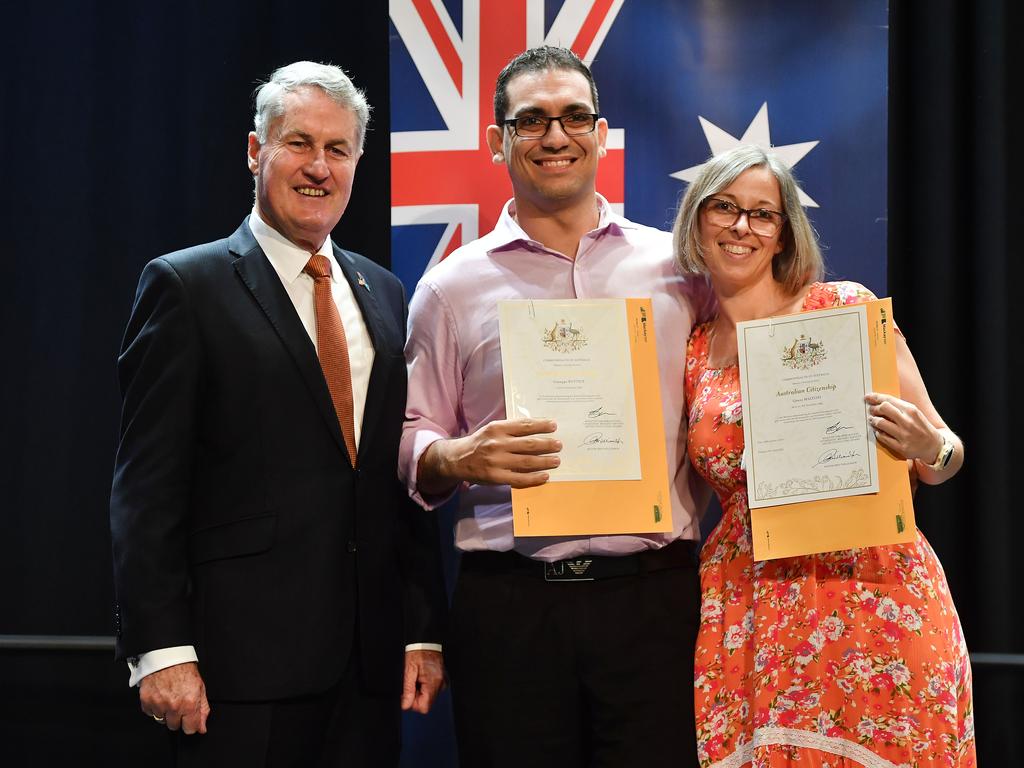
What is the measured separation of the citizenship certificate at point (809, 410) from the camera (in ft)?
6.20

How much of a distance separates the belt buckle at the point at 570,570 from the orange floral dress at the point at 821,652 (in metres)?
0.25

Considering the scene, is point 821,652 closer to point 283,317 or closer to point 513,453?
point 513,453

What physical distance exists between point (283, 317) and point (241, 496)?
367 mm

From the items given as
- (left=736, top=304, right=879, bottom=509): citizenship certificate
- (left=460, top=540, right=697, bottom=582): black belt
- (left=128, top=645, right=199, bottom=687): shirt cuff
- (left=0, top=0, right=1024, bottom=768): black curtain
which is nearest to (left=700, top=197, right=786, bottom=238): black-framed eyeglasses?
(left=736, top=304, right=879, bottom=509): citizenship certificate

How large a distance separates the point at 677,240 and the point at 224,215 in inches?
58.9

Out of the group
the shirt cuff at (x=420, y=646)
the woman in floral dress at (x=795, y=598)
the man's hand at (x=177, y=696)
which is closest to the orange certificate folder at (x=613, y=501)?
the woman in floral dress at (x=795, y=598)

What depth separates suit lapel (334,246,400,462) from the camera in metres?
2.15

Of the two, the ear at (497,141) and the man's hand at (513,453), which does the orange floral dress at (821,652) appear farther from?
the ear at (497,141)

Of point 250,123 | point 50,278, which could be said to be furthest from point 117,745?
point 250,123

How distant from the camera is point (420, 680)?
224 centimetres

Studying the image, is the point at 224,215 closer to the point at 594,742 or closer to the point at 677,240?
the point at 677,240

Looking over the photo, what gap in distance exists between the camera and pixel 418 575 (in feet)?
7.51

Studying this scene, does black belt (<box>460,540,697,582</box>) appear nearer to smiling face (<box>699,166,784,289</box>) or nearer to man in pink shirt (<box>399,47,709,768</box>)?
man in pink shirt (<box>399,47,709,768</box>)

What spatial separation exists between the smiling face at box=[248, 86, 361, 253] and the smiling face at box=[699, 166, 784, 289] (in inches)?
31.9
